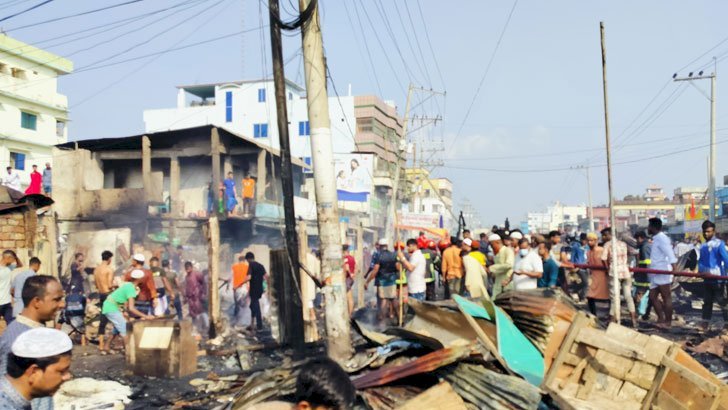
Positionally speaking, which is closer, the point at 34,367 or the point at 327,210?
the point at 34,367

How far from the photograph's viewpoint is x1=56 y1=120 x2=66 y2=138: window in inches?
1713

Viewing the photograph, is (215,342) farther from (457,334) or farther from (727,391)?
(727,391)

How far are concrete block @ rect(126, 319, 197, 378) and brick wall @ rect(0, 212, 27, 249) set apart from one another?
5.96 m

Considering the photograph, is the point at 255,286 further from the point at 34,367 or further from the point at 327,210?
the point at 34,367

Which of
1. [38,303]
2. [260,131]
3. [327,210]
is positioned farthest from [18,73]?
[38,303]

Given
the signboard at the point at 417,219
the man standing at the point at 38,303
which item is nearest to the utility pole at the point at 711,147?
the signboard at the point at 417,219

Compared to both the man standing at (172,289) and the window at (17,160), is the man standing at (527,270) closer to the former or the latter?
the man standing at (172,289)

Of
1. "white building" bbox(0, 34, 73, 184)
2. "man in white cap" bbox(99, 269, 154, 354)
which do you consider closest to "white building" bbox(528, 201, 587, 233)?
"white building" bbox(0, 34, 73, 184)

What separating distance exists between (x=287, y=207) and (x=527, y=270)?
4.22 metres

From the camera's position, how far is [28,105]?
1578 inches

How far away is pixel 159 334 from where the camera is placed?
31.6ft

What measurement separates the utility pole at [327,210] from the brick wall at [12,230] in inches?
356

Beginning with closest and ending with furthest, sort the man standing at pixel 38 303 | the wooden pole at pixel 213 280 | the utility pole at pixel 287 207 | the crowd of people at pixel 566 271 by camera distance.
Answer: the man standing at pixel 38 303
the utility pole at pixel 287 207
the crowd of people at pixel 566 271
the wooden pole at pixel 213 280

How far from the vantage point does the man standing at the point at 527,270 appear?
10.7m
